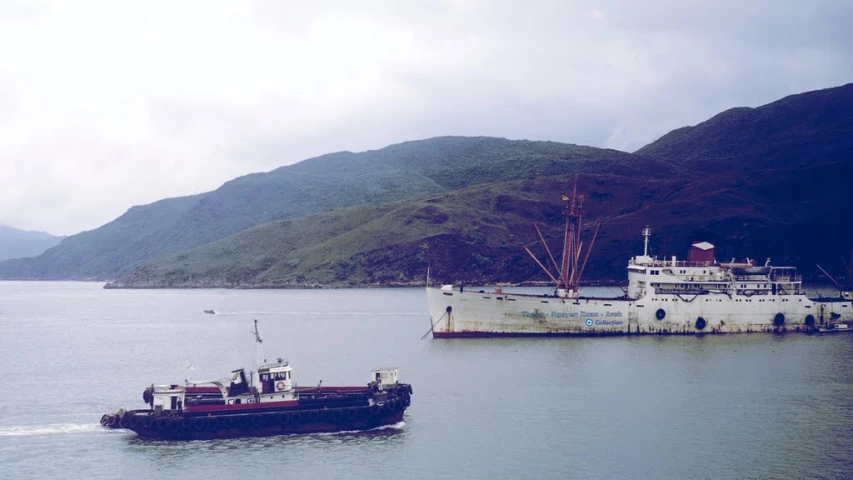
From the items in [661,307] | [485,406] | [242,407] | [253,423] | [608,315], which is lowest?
[253,423]

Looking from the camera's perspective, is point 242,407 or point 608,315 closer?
point 242,407

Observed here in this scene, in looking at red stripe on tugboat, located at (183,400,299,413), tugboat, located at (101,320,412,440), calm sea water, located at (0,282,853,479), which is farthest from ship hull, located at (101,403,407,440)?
calm sea water, located at (0,282,853,479)

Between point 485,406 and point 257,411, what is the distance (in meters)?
14.2

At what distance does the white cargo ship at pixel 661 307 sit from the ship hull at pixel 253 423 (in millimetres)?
36509

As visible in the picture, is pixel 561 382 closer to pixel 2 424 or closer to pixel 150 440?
pixel 150 440

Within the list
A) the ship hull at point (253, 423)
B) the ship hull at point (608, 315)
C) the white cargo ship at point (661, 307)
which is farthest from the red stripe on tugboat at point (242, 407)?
the ship hull at point (608, 315)

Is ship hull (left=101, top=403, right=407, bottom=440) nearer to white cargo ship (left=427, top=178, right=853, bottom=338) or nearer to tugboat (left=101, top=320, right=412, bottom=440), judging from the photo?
tugboat (left=101, top=320, right=412, bottom=440)

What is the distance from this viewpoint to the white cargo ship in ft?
265

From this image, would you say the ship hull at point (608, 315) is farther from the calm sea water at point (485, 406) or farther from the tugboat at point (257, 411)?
the tugboat at point (257, 411)

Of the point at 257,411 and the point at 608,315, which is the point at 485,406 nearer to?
the point at 257,411

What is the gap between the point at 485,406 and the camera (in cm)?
5031

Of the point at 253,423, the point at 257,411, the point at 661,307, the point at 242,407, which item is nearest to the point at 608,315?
the point at 661,307

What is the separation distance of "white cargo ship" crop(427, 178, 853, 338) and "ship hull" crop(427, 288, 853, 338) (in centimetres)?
10

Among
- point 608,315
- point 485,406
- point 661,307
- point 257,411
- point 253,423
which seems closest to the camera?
point 253,423
